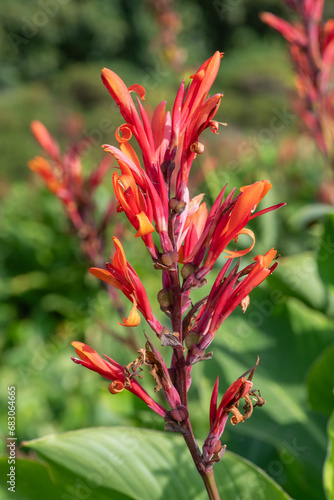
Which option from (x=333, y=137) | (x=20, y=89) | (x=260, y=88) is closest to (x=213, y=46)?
(x=260, y=88)

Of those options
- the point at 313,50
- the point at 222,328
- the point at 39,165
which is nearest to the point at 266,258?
the point at 222,328

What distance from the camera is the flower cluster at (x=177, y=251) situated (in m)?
0.56

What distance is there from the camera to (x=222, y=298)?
0.58m

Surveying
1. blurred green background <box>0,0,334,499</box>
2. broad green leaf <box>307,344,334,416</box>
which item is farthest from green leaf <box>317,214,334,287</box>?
broad green leaf <box>307,344,334,416</box>

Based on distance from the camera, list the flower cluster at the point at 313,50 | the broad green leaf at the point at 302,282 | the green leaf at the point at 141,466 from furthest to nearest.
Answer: the flower cluster at the point at 313,50, the broad green leaf at the point at 302,282, the green leaf at the point at 141,466

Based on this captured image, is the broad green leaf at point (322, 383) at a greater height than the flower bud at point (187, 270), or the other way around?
the flower bud at point (187, 270)

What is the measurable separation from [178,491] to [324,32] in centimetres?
152

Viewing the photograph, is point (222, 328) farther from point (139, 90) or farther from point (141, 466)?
point (139, 90)

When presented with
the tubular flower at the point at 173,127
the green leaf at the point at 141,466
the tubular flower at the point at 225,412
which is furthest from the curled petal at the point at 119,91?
the green leaf at the point at 141,466

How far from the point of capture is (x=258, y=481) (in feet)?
2.64

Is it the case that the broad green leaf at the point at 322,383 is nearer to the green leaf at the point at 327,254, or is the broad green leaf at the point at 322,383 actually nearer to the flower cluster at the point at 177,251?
the green leaf at the point at 327,254

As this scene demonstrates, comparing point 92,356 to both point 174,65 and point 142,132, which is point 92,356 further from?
point 174,65

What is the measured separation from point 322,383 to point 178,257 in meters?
0.66

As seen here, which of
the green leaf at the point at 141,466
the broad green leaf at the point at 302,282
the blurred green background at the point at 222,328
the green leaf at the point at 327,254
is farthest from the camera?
the broad green leaf at the point at 302,282
